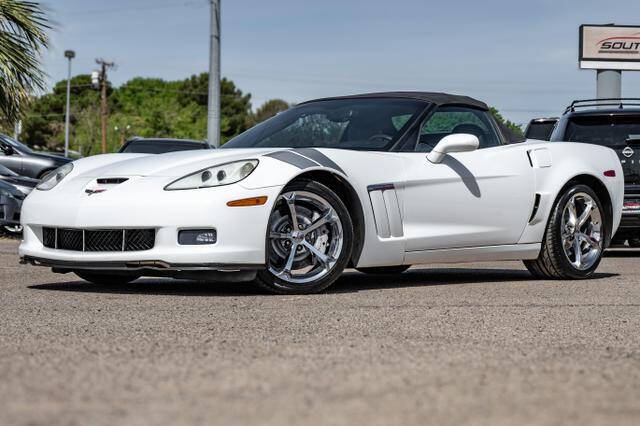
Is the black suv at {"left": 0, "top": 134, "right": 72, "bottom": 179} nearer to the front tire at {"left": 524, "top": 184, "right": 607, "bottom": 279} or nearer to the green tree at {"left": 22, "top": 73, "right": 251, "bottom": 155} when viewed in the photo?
the front tire at {"left": 524, "top": 184, "right": 607, "bottom": 279}

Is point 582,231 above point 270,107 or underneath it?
underneath

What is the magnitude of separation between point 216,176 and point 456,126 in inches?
85.9

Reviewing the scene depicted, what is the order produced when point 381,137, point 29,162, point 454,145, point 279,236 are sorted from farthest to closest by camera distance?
point 29,162 < point 381,137 < point 454,145 < point 279,236

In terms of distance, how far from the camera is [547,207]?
8.23m

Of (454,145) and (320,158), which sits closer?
(320,158)

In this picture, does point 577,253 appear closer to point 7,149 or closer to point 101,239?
point 101,239

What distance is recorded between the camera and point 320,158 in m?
6.91

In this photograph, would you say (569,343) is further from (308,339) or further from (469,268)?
(469,268)

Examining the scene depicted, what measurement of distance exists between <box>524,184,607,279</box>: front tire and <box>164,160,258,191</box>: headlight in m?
2.66

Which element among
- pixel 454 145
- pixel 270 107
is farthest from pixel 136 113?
pixel 454 145

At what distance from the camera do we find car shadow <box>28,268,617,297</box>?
704cm

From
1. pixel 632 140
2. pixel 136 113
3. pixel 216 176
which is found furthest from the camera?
pixel 136 113

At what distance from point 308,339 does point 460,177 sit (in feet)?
10.4

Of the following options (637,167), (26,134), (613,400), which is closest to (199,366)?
(613,400)
